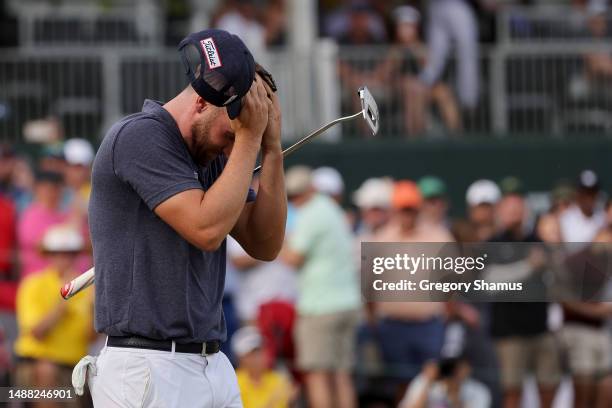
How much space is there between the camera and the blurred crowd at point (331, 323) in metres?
9.09

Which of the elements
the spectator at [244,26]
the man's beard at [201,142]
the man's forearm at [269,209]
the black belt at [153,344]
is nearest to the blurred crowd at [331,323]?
the spectator at [244,26]

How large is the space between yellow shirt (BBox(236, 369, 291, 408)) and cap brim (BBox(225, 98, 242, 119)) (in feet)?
15.7

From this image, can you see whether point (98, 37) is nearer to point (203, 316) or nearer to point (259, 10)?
point (259, 10)

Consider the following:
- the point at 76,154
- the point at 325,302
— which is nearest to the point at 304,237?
the point at 325,302

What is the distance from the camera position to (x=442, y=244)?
506cm

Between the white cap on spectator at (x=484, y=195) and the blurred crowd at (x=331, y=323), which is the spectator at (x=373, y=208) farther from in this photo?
the white cap on spectator at (x=484, y=195)

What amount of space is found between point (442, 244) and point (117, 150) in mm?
1395

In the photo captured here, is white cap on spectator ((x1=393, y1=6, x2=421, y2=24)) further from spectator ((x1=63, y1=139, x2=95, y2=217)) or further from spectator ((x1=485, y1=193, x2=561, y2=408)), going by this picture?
spectator ((x1=485, y1=193, x2=561, y2=408))

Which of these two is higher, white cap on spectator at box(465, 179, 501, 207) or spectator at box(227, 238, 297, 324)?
white cap on spectator at box(465, 179, 501, 207)

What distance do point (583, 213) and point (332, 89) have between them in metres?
3.74

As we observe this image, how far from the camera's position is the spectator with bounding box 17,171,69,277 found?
32.3 ft

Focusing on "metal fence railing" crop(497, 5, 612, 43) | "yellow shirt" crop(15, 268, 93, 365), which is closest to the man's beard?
"yellow shirt" crop(15, 268, 93, 365)

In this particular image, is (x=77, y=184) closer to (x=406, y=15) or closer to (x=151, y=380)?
(x=406, y=15)

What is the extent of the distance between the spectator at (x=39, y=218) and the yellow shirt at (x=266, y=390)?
72.0 inches
